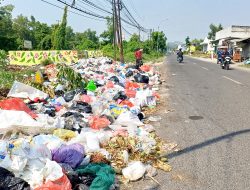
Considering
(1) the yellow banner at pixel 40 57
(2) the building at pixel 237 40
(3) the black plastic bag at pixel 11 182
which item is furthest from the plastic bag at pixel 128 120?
(2) the building at pixel 237 40

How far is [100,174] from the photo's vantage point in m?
4.22

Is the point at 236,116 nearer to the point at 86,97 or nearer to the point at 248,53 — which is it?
the point at 86,97

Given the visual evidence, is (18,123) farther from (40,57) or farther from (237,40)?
(237,40)

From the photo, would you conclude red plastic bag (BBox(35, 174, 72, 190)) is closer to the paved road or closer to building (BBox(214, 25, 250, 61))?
the paved road

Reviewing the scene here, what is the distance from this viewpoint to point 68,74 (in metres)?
11.1

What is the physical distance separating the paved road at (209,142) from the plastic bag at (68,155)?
44.3 inches

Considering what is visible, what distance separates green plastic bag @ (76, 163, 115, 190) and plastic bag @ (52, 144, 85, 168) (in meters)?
0.12

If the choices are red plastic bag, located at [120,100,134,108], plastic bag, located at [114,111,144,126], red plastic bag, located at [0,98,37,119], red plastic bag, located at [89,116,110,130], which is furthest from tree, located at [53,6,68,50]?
red plastic bag, located at [89,116,110,130]

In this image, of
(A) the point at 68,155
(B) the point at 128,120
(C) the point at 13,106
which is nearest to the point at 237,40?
(B) the point at 128,120

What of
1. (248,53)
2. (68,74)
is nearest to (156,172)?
(68,74)

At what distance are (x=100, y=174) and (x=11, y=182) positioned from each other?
105 centimetres

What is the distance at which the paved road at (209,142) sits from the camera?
4.39m

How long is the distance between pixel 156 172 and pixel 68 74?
23.1 ft

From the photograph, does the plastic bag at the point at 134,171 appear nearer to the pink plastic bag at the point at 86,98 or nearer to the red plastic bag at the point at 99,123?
the red plastic bag at the point at 99,123
